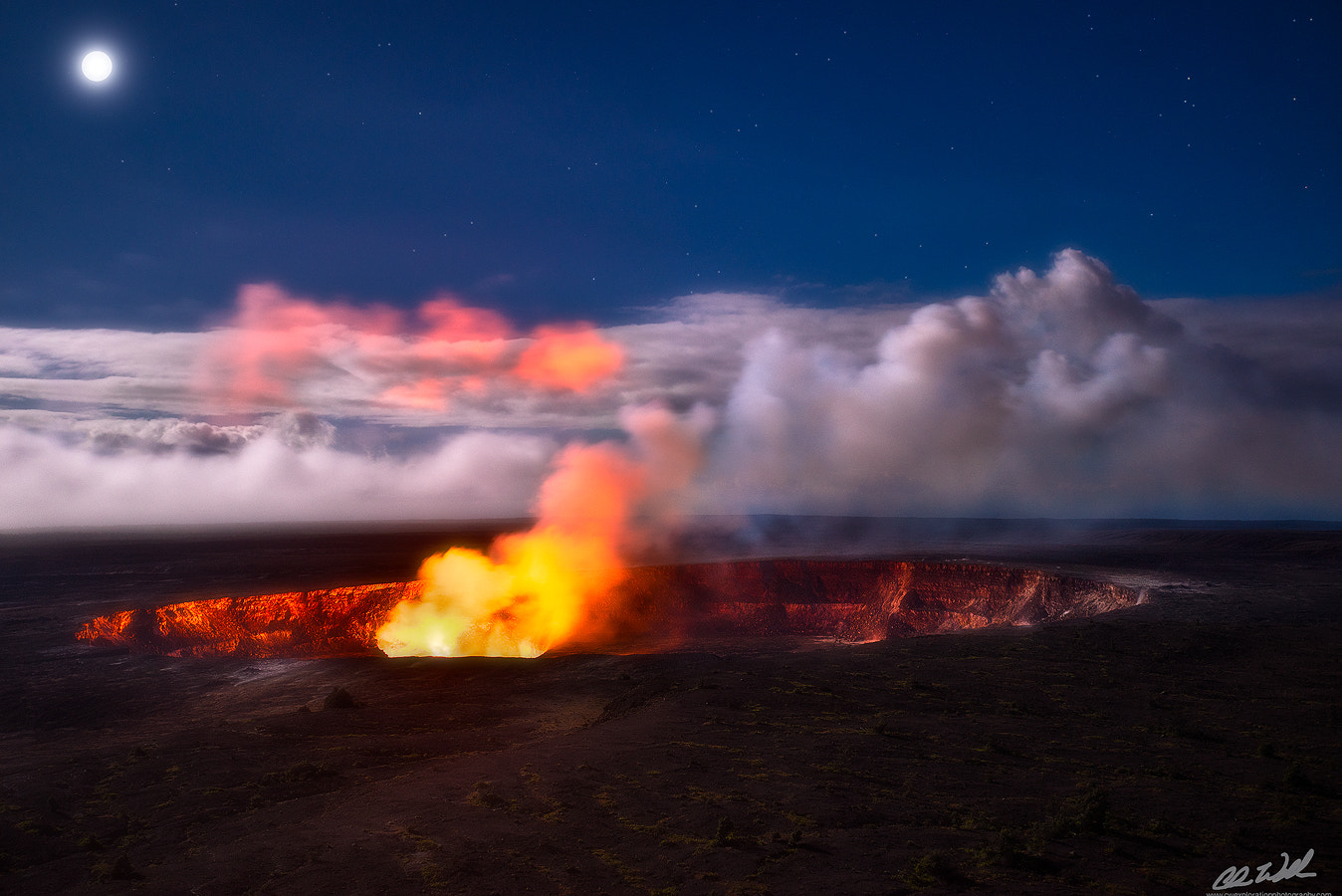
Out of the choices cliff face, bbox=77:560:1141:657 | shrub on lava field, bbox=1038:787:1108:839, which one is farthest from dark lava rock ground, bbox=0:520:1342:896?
cliff face, bbox=77:560:1141:657

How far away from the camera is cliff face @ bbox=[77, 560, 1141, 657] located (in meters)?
39.4

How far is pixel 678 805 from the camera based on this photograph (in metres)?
12.9

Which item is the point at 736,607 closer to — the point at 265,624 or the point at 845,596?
the point at 845,596

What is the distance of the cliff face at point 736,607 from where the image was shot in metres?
39.4

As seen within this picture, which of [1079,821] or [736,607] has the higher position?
[1079,821]

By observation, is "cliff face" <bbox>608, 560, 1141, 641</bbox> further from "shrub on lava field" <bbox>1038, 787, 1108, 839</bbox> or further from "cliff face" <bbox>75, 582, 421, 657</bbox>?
"shrub on lava field" <bbox>1038, 787, 1108, 839</bbox>

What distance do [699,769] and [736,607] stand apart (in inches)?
1523

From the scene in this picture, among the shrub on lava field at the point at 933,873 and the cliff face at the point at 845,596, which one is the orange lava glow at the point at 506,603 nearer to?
the cliff face at the point at 845,596

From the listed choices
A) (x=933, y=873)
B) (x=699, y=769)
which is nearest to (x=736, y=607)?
(x=699, y=769)

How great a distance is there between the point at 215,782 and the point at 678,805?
10.2m
